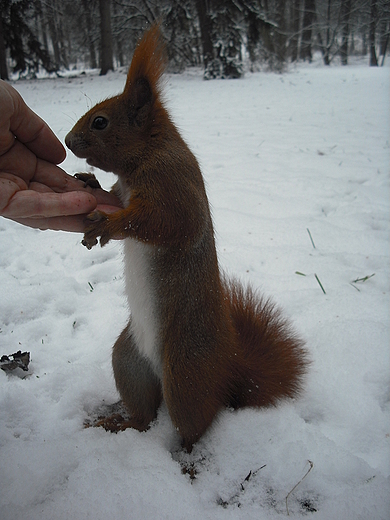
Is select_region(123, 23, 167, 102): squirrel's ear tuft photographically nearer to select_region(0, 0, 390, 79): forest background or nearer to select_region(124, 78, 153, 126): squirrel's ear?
select_region(124, 78, 153, 126): squirrel's ear

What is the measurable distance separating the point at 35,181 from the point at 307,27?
23.1 meters

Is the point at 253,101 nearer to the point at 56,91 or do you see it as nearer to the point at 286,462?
the point at 56,91

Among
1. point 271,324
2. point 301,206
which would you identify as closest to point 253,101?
point 301,206

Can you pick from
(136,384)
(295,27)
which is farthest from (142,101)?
(295,27)

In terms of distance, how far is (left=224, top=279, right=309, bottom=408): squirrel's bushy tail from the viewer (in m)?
1.69

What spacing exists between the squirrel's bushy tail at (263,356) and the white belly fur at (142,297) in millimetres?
387

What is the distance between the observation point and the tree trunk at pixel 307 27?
20.7 m

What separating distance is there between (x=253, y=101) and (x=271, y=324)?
25.0 ft

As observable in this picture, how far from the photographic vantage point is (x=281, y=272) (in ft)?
8.87

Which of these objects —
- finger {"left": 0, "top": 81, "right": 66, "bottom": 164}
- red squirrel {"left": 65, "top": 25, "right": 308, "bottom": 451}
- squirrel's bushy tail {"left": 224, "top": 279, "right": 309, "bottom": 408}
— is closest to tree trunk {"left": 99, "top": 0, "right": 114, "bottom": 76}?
finger {"left": 0, "top": 81, "right": 66, "bottom": 164}

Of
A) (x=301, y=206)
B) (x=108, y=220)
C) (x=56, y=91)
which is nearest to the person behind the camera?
(x=108, y=220)

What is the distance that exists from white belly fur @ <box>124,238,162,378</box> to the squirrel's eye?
506mm

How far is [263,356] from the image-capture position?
1763 millimetres

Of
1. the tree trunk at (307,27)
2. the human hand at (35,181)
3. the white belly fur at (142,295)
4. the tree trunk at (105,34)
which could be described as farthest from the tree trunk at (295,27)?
the white belly fur at (142,295)
